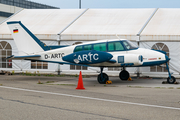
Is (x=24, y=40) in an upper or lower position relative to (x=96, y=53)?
upper

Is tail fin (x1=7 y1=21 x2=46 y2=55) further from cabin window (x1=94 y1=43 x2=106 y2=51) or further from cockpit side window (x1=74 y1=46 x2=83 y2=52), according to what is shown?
cabin window (x1=94 y1=43 x2=106 y2=51)

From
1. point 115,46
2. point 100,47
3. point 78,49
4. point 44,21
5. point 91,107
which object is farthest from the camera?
point 44,21

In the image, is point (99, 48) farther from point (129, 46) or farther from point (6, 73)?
point (6, 73)

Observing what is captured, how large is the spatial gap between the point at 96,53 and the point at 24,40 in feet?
18.2

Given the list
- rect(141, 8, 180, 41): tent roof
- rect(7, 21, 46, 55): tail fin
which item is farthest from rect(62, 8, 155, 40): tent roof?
rect(7, 21, 46, 55): tail fin

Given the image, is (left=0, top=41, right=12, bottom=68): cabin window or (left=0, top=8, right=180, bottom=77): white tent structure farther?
(left=0, top=41, right=12, bottom=68): cabin window

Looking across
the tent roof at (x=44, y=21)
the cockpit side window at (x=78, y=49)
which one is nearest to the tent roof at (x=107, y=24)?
the tent roof at (x=44, y=21)

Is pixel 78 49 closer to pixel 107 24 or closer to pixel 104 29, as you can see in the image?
pixel 104 29

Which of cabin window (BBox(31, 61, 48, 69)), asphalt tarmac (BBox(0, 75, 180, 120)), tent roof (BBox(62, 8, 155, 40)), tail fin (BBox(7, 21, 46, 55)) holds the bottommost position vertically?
asphalt tarmac (BBox(0, 75, 180, 120))

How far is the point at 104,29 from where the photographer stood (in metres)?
20.8

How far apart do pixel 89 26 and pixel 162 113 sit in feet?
49.3

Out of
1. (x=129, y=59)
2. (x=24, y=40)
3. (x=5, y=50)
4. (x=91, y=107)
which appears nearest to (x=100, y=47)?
(x=129, y=59)

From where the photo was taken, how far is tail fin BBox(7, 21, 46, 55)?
17438mm

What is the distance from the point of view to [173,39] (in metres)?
18.3
